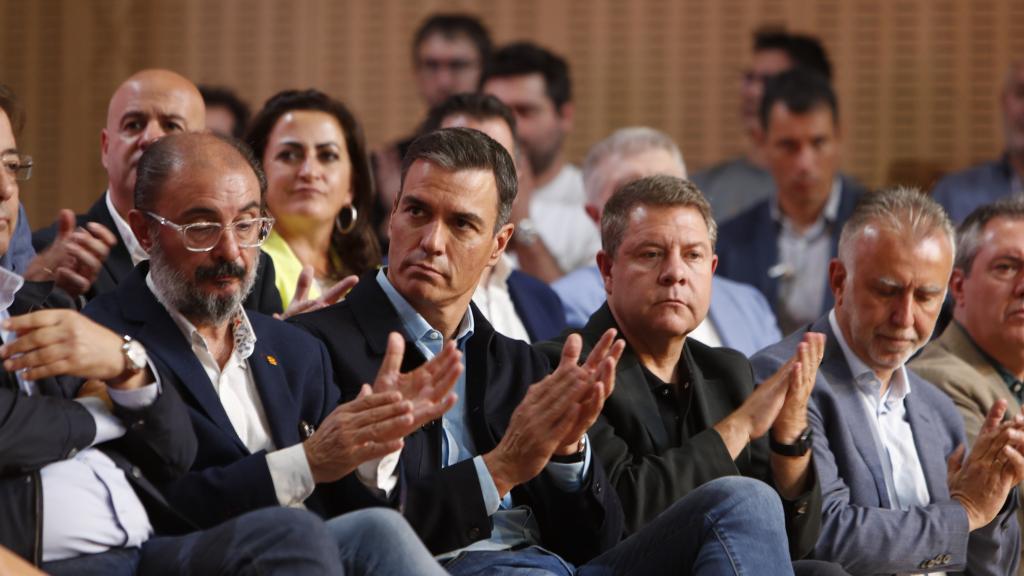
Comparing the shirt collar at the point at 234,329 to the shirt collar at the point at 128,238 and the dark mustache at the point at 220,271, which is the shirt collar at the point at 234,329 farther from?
the shirt collar at the point at 128,238

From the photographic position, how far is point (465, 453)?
265 centimetres

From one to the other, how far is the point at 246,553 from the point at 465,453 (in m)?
0.64

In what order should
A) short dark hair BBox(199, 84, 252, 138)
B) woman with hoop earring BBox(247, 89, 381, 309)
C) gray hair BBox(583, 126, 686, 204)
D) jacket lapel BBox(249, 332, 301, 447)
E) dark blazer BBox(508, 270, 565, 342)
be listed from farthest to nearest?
1. short dark hair BBox(199, 84, 252, 138)
2. gray hair BBox(583, 126, 686, 204)
3. dark blazer BBox(508, 270, 565, 342)
4. woman with hoop earring BBox(247, 89, 381, 309)
5. jacket lapel BBox(249, 332, 301, 447)

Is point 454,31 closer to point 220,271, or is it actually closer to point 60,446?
point 220,271

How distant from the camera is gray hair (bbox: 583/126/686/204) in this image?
4098mm

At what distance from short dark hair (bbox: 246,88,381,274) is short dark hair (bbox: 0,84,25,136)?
104 centimetres

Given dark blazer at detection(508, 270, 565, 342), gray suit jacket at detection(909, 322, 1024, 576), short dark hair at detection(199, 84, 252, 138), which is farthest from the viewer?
short dark hair at detection(199, 84, 252, 138)

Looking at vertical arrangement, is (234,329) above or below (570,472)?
above

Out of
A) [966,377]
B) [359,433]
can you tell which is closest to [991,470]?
[966,377]

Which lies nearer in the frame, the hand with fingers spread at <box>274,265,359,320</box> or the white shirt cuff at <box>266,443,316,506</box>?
the white shirt cuff at <box>266,443,316,506</box>

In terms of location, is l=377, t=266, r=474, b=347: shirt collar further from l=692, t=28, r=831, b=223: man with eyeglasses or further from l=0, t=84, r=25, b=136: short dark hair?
l=692, t=28, r=831, b=223: man with eyeglasses

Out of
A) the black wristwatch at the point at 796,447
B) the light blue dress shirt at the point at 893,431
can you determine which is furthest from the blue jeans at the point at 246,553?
the light blue dress shirt at the point at 893,431

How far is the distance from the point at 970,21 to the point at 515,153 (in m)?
2.36

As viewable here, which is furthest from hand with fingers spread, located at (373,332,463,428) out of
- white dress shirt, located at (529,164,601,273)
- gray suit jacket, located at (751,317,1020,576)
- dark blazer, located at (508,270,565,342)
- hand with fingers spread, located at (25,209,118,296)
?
white dress shirt, located at (529,164,601,273)
